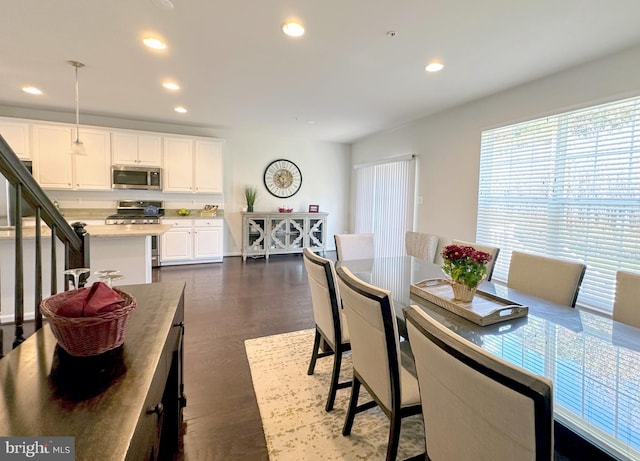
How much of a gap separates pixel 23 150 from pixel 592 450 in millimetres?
6686

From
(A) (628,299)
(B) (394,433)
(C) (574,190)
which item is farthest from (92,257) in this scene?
(C) (574,190)

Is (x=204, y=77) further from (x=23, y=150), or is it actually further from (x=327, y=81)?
(x=23, y=150)

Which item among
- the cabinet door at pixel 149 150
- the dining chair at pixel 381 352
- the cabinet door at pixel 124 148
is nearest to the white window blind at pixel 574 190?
the dining chair at pixel 381 352

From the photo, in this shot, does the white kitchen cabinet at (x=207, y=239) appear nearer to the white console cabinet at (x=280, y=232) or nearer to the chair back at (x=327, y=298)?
the white console cabinet at (x=280, y=232)

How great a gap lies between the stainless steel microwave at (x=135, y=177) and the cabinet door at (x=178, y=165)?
14 centimetres

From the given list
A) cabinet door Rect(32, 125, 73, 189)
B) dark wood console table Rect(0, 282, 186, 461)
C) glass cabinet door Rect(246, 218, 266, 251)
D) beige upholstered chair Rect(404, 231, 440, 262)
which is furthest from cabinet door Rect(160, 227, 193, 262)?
dark wood console table Rect(0, 282, 186, 461)

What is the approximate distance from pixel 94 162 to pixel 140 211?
102 centimetres

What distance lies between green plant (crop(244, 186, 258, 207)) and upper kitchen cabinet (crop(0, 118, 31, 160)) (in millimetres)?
3374

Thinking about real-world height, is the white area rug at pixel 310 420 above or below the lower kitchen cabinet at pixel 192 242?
below

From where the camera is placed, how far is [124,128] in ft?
17.9

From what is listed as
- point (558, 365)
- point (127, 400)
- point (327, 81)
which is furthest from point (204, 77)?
point (558, 365)

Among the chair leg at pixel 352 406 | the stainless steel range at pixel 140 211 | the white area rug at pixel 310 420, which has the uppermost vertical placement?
the stainless steel range at pixel 140 211

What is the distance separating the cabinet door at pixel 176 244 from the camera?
5555 millimetres

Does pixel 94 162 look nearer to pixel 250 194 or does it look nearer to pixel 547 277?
pixel 250 194
